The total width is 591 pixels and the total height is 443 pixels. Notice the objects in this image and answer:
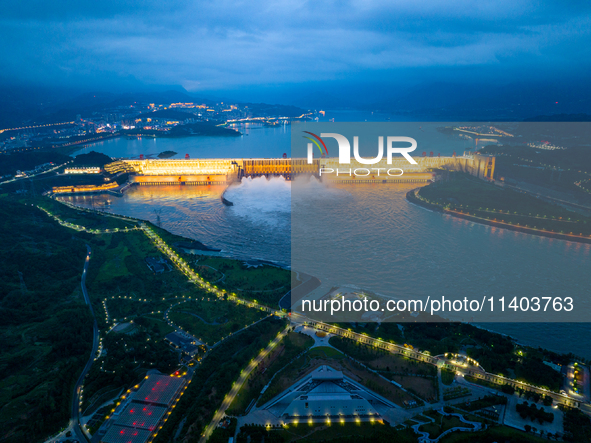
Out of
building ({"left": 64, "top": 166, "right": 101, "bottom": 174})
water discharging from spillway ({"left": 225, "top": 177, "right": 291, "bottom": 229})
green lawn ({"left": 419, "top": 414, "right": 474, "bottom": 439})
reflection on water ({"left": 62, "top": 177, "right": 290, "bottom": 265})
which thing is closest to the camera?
green lawn ({"left": 419, "top": 414, "right": 474, "bottom": 439})

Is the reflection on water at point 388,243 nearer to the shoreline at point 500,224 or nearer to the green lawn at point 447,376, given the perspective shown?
the shoreline at point 500,224

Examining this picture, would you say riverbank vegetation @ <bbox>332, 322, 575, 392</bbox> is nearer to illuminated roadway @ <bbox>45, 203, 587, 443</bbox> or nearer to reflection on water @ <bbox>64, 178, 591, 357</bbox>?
illuminated roadway @ <bbox>45, 203, 587, 443</bbox>

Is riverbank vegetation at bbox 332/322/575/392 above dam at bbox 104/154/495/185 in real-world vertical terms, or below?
below

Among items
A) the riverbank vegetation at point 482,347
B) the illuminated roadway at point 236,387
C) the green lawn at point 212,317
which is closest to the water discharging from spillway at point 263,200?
the green lawn at point 212,317

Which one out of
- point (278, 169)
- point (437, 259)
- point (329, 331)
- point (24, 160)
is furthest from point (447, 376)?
point (24, 160)

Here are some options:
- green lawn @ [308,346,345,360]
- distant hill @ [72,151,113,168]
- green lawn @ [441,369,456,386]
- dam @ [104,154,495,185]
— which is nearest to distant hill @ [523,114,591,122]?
dam @ [104,154,495,185]

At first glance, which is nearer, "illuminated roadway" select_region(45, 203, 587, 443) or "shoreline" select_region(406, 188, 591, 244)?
"illuminated roadway" select_region(45, 203, 587, 443)

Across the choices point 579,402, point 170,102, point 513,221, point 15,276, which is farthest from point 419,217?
point 170,102
